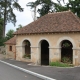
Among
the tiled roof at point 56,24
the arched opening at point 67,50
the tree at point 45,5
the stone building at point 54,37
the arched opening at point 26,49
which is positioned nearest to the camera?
the stone building at point 54,37

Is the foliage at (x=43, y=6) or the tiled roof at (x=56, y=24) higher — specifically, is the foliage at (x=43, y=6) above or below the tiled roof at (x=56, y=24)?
above

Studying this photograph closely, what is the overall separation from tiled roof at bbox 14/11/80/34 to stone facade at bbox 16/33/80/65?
0.57 m

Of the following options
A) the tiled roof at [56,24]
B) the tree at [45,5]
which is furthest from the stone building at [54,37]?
the tree at [45,5]

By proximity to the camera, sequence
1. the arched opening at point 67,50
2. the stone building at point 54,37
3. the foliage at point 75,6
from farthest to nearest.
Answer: the foliage at point 75,6
the arched opening at point 67,50
the stone building at point 54,37

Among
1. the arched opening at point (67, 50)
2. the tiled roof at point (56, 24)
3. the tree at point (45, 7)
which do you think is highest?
the tree at point (45, 7)

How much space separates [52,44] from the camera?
70.2ft

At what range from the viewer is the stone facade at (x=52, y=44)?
19.7 metres

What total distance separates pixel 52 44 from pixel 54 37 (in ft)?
Answer: 2.63

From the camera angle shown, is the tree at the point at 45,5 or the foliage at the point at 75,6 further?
the tree at the point at 45,5

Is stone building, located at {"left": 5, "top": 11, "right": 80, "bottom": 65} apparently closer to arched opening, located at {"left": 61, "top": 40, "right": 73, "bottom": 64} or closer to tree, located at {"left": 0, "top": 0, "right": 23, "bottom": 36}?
arched opening, located at {"left": 61, "top": 40, "right": 73, "bottom": 64}

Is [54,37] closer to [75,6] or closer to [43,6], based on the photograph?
[75,6]

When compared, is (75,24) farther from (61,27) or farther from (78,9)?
(78,9)

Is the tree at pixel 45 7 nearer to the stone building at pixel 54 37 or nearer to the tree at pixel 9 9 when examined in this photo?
the tree at pixel 9 9

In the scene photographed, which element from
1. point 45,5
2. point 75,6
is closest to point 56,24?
point 75,6
